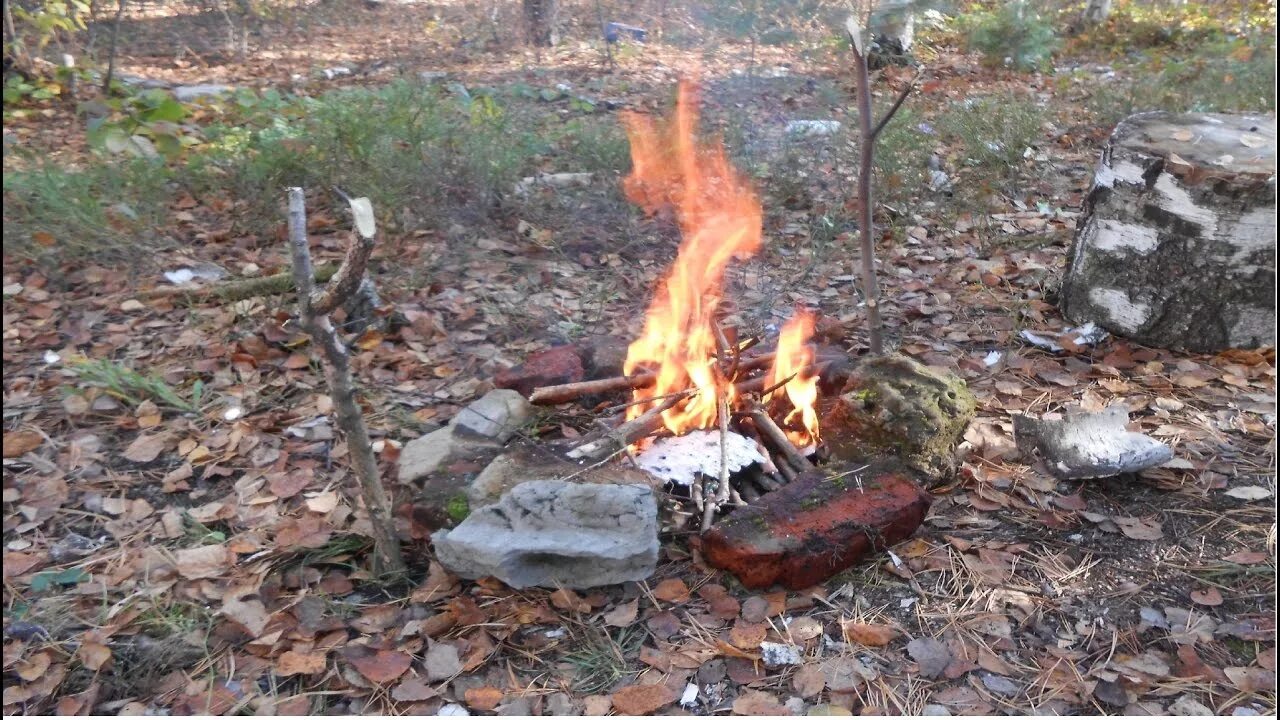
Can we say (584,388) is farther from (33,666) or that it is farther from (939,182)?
(939,182)

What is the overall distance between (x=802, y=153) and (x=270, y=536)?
4293 mm

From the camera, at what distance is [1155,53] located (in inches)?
344

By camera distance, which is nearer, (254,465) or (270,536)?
(270,536)

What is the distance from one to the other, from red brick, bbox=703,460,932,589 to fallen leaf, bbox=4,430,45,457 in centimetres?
240

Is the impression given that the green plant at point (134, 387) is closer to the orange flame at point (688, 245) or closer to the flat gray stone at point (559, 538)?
the flat gray stone at point (559, 538)

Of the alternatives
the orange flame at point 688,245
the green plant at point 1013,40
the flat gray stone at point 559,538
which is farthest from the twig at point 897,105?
the green plant at point 1013,40

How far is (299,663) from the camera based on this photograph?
2.08 meters

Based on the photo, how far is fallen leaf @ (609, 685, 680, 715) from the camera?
1.96 metres

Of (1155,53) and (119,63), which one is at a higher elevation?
(1155,53)

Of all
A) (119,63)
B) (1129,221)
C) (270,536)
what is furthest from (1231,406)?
(119,63)

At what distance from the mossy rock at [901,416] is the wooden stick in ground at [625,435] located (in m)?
0.56

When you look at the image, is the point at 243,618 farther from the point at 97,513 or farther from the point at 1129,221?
the point at 1129,221

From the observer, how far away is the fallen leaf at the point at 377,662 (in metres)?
2.06

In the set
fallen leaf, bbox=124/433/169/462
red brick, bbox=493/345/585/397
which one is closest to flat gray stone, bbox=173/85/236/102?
fallen leaf, bbox=124/433/169/462
